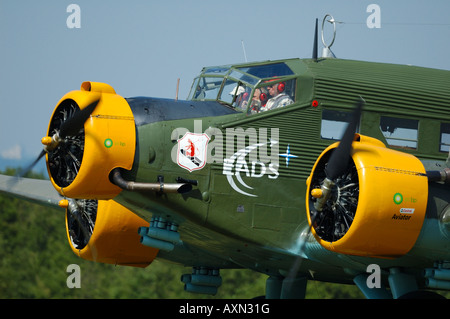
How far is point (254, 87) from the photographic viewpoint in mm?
12586

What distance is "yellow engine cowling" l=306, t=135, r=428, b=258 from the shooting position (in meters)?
10.8

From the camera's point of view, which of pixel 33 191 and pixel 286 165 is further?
pixel 33 191

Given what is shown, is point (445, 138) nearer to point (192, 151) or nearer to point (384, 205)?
point (384, 205)

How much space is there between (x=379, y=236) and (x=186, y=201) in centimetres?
289

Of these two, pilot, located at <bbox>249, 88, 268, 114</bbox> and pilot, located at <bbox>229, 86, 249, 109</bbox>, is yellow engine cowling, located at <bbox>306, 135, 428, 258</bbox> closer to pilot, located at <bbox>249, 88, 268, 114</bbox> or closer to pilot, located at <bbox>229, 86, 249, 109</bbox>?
pilot, located at <bbox>249, 88, 268, 114</bbox>

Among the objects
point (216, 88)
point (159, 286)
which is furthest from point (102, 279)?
point (216, 88)

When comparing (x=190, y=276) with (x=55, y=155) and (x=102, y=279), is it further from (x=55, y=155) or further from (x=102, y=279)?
(x=102, y=279)

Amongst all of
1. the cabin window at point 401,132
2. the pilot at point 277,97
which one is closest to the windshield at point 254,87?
the pilot at point 277,97

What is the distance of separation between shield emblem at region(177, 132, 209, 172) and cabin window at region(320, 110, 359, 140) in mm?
1886

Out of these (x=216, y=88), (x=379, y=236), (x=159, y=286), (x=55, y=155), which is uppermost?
(x=216, y=88)

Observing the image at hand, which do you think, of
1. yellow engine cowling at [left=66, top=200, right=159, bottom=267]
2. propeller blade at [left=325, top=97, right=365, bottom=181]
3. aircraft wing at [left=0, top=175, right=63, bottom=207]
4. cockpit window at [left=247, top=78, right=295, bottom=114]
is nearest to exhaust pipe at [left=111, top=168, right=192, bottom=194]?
cockpit window at [left=247, top=78, right=295, bottom=114]

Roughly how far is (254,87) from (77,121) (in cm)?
282

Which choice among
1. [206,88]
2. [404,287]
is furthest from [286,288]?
[206,88]

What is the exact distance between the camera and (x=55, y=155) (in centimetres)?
1198
